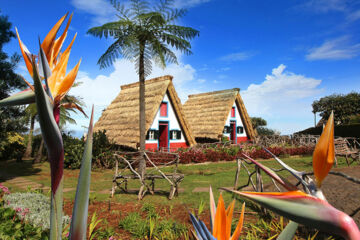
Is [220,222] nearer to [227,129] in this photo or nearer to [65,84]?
[65,84]

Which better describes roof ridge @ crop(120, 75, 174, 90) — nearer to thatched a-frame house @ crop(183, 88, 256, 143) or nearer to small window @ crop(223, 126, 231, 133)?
thatched a-frame house @ crop(183, 88, 256, 143)

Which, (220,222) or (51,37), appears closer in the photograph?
(51,37)

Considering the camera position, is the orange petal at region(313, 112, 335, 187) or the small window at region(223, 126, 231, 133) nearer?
the orange petal at region(313, 112, 335, 187)

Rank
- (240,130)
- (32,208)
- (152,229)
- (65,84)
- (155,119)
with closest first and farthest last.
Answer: (65,84) < (152,229) < (32,208) < (155,119) < (240,130)

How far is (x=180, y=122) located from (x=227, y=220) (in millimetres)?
17175

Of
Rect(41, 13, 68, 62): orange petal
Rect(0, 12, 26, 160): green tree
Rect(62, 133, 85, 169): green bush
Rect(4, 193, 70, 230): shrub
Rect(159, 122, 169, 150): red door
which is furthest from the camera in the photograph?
Rect(159, 122, 169, 150): red door

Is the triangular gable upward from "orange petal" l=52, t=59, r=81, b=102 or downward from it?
upward

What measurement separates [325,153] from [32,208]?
16.8 ft

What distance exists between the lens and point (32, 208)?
14.5 ft

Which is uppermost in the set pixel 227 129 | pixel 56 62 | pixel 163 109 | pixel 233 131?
pixel 163 109

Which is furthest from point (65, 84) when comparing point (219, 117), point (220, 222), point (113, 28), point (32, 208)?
point (219, 117)

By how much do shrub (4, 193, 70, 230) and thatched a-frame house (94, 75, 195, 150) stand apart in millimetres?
9652

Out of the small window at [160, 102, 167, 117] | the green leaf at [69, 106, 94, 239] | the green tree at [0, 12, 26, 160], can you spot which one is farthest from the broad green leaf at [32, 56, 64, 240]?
the small window at [160, 102, 167, 117]

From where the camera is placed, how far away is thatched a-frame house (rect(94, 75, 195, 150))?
52.0ft
